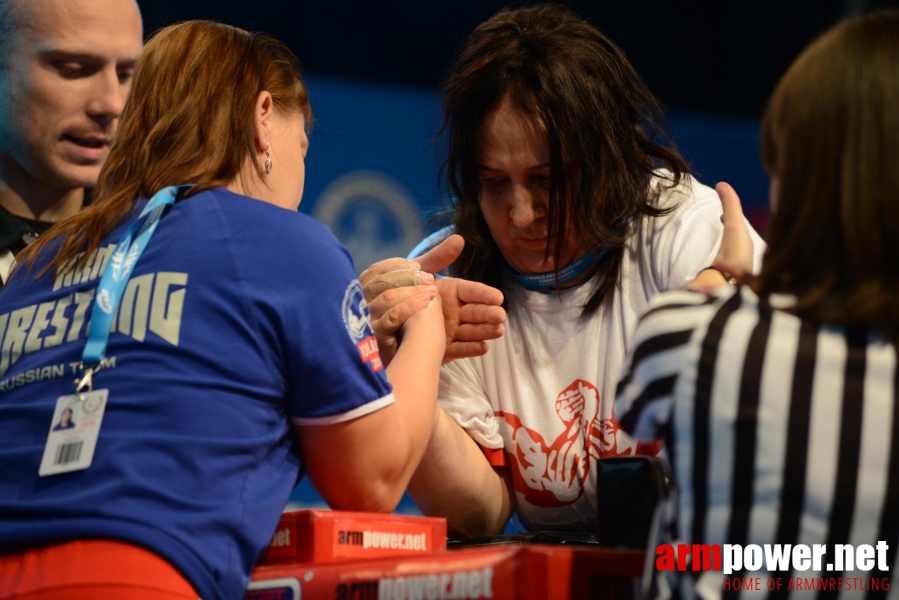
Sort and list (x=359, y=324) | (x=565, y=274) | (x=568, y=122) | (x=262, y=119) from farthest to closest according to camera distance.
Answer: (x=565, y=274) < (x=568, y=122) < (x=262, y=119) < (x=359, y=324)

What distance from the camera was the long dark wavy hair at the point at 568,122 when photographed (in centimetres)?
Result: 179

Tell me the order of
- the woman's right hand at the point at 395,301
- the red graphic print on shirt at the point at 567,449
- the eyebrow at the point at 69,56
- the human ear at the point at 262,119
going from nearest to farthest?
1. the human ear at the point at 262,119
2. the woman's right hand at the point at 395,301
3. the red graphic print on shirt at the point at 567,449
4. the eyebrow at the point at 69,56

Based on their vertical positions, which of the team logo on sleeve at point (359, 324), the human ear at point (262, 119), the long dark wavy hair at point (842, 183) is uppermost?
the human ear at point (262, 119)

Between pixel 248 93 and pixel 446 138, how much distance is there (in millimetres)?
648

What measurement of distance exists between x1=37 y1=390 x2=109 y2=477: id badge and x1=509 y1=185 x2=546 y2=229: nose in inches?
33.0

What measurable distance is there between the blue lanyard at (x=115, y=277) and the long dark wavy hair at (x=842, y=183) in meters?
0.72

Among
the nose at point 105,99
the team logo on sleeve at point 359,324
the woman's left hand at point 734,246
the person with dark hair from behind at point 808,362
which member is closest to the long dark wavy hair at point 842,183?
the person with dark hair from behind at point 808,362

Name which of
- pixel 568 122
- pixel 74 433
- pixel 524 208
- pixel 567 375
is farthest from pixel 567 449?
pixel 74 433

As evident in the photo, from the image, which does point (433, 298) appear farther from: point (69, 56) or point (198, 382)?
point (69, 56)

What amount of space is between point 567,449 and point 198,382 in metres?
0.78

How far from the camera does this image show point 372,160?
3.53m

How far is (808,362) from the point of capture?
3.16 feet

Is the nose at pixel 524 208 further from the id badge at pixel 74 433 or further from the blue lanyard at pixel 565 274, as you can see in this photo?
the id badge at pixel 74 433

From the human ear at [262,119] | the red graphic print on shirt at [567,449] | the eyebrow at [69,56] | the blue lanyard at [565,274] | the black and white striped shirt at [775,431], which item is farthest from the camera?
the eyebrow at [69,56]
